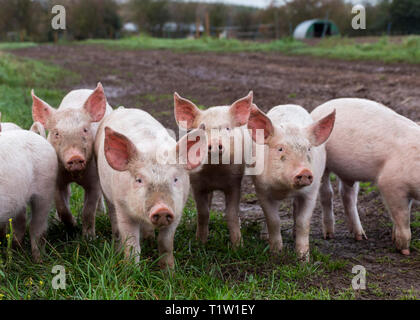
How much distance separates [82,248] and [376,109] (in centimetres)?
307

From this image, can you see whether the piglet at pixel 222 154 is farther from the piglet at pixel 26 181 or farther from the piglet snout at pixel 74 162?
the piglet at pixel 26 181

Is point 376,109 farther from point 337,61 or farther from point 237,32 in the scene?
point 237,32

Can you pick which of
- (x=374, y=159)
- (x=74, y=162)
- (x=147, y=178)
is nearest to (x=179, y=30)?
(x=374, y=159)

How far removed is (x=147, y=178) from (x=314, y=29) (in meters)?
31.5

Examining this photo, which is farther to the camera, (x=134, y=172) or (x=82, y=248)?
(x=82, y=248)

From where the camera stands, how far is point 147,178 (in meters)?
3.35

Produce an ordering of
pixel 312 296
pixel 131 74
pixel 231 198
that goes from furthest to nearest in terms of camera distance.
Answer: pixel 131 74 → pixel 231 198 → pixel 312 296

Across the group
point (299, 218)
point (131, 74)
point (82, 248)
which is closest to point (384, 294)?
point (299, 218)

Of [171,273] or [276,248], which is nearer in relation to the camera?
[171,273]

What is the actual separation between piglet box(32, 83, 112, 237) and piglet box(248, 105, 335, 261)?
151cm

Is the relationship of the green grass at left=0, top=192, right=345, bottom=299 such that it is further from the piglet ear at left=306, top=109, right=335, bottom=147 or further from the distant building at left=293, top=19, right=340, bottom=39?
the distant building at left=293, top=19, right=340, bottom=39

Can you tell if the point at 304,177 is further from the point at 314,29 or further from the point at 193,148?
the point at 314,29

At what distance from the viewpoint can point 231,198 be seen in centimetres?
452

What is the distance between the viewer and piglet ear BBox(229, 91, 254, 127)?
4324 millimetres
